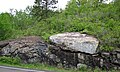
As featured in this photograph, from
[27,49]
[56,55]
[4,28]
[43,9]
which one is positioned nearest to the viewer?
[56,55]

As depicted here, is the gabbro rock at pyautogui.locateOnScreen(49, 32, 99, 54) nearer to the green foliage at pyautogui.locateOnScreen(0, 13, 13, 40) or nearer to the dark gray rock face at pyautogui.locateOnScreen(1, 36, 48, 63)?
the dark gray rock face at pyautogui.locateOnScreen(1, 36, 48, 63)

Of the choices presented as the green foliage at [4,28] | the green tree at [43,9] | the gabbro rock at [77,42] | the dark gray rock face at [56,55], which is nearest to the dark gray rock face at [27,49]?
the dark gray rock face at [56,55]

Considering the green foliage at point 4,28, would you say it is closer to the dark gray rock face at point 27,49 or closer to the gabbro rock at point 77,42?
the dark gray rock face at point 27,49

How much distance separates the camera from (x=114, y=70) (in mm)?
15000

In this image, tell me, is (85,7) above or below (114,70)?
above

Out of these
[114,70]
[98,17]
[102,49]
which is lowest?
[114,70]

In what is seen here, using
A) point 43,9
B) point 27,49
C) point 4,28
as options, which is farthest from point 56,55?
point 43,9

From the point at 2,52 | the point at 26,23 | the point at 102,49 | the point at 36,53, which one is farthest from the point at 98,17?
the point at 26,23

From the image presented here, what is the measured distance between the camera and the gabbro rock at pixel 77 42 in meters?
15.6

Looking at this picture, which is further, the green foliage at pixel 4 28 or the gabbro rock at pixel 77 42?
the green foliage at pixel 4 28

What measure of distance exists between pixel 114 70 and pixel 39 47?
4891 mm

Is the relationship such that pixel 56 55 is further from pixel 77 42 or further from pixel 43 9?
pixel 43 9

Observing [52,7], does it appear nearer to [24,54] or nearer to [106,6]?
[106,6]

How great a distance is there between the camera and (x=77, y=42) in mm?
15938
